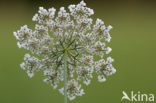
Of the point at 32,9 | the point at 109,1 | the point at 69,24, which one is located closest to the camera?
the point at 69,24

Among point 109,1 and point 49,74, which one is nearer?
point 49,74

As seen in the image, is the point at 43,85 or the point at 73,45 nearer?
the point at 73,45

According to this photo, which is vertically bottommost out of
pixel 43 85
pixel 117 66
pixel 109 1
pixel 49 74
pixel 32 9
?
pixel 49 74

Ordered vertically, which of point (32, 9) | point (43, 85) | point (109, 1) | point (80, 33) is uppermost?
point (109, 1)

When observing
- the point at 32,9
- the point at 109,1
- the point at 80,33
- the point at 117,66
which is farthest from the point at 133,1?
the point at 80,33

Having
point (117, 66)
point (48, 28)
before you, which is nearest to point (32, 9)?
point (117, 66)

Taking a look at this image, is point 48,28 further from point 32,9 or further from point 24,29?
point 32,9

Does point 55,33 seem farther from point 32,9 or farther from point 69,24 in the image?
point 32,9

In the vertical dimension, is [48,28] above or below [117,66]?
below

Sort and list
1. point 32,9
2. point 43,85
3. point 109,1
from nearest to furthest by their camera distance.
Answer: point 43,85
point 32,9
point 109,1
